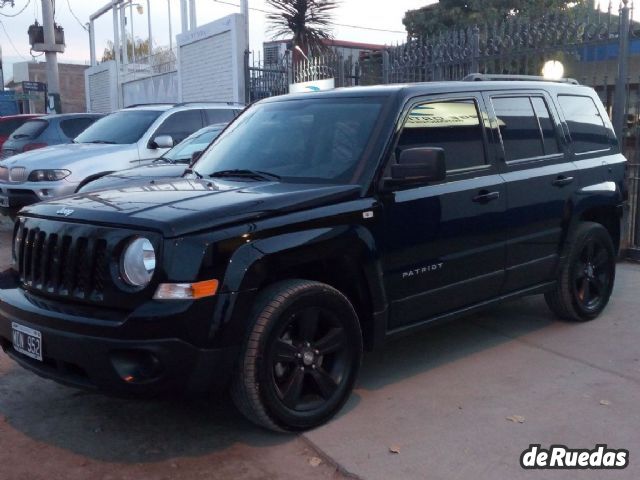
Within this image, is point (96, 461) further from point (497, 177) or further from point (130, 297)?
point (497, 177)

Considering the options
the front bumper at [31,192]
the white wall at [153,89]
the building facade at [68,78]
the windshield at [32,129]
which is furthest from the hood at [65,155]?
the building facade at [68,78]

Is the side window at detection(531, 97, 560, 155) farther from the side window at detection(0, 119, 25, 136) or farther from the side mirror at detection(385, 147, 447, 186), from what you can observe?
the side window at detection(0, 119, 25, 136)

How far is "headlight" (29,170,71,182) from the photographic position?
9.62 meters

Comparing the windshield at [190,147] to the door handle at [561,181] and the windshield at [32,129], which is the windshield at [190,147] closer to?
the windshield at [32,129]

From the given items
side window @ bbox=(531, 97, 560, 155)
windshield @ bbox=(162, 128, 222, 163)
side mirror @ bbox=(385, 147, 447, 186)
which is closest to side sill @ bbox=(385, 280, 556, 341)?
side mirror @ bbox=(385, 147, 447, 186)

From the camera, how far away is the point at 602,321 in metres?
6.16

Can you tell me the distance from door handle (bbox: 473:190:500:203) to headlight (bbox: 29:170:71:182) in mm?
6434

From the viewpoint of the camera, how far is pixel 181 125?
11102 millimetres

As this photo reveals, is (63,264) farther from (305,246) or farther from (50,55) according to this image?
(50,55)

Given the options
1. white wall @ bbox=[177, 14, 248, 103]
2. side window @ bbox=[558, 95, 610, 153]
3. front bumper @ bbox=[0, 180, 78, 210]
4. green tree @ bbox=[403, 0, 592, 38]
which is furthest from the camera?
green tree @ bbox=[403, 0, 592, 38]

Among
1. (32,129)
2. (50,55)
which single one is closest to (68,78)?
(50,55)

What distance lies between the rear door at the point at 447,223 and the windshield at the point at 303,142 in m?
0.26

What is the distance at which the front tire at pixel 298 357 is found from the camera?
12.1 ft

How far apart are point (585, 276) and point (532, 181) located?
1.19 metres
